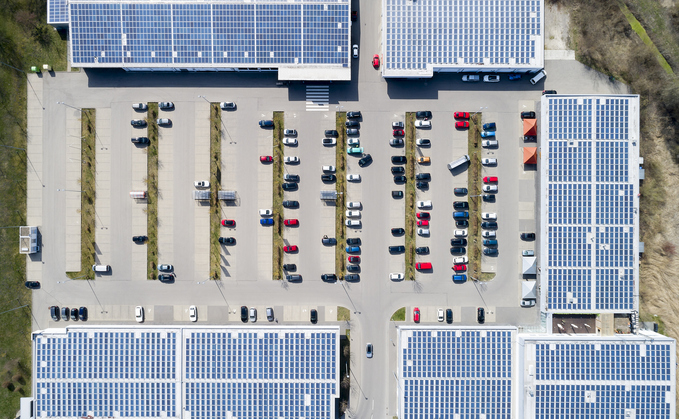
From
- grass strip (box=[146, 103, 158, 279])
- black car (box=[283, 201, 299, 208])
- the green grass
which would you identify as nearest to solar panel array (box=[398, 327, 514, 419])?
the green grass

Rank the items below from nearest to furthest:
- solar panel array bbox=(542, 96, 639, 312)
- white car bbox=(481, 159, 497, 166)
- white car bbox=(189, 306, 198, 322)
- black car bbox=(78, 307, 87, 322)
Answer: solar panel array bbox=(542, 96, 639, 312) → white car bbox=(189, 306, 198, 322) → black car bbox=(78, 307, 87, 322) → white car bbox=(481, 159, 497, 166)

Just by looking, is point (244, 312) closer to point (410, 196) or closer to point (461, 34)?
point (410, 196)

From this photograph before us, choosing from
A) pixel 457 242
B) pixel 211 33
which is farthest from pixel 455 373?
pixel 211 33

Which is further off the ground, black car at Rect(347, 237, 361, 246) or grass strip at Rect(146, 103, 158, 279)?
grass strip at Rect(146, 103, 158, 279)

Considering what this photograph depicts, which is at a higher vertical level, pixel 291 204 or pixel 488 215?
pixel 291 204

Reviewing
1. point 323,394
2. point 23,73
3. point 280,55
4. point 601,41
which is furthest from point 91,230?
point 601,41

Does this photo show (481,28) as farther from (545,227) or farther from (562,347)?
(562,347)

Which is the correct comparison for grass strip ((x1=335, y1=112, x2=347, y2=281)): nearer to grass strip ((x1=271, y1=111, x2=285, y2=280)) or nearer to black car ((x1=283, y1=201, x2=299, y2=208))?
black car ((x1=283, y1=201, x2=299, y2=208))
